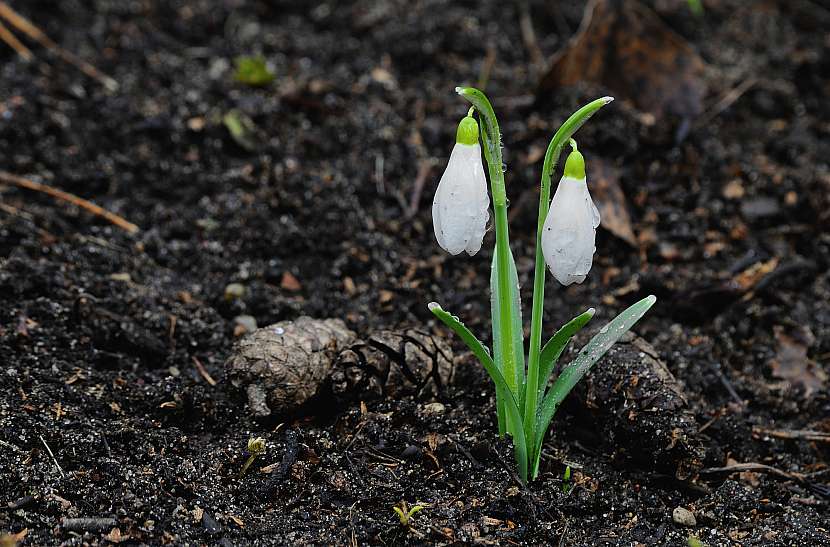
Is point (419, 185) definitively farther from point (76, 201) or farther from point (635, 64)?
point (76, 201)

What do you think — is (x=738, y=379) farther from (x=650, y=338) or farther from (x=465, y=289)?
(x=465, y=289)

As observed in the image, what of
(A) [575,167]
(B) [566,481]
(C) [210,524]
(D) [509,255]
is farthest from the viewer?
(B) [566,481]

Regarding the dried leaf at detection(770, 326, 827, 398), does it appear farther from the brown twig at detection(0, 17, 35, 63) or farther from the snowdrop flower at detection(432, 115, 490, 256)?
the brown twig at detection(0, 17, 35, 63)

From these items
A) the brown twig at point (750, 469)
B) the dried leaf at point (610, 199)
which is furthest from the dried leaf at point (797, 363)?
the dried leaf at point (610, 199)

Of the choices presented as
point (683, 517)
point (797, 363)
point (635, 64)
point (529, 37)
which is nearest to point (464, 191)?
point (683, 517)

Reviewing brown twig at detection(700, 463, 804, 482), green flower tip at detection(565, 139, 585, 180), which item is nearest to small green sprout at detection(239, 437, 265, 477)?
green flower tip at detection(565, 139, 585, 180)

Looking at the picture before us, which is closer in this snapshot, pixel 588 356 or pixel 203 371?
pixel 588 356

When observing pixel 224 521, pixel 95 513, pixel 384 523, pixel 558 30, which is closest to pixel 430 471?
pixel 384 523

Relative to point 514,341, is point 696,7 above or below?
above
